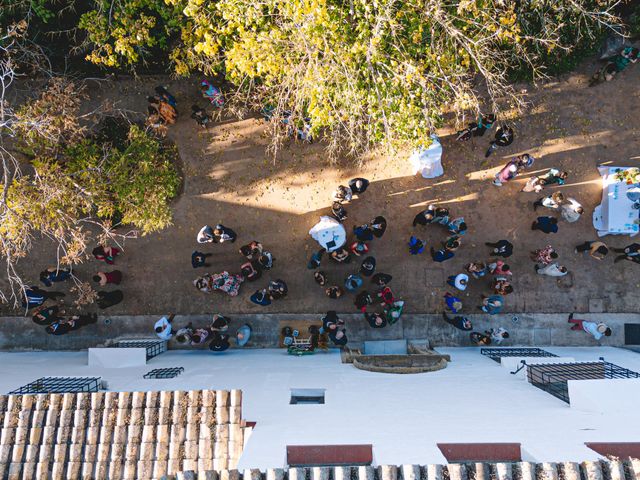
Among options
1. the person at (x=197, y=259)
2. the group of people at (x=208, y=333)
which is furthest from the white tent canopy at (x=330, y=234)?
the group of people at (x=208, y=333)

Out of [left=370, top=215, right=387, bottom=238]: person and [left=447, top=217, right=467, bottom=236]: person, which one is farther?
[left=447, top=217, right=467, bottom=236]: person

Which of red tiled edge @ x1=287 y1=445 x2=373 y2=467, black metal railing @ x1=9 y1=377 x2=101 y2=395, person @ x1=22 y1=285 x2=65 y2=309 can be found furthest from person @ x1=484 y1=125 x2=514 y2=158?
person @ x1=22 y1=285 x2=65 y2=309

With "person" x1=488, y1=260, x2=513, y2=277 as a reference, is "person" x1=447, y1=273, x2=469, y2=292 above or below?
below

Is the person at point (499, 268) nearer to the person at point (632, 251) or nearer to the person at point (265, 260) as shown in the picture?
the person at point (632, 251)

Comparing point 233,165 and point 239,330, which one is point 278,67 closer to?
point 233,165

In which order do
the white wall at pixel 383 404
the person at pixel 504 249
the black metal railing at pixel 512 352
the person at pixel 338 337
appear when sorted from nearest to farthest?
1. the white wall at pixel 383 404
2. the black metal railing at pixel 512 352
3. the person at pixel 338 337
4. the person at pixel 504 249

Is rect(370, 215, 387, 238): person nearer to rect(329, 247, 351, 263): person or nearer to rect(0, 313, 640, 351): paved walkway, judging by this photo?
rect(329, 247, 351, 263): person

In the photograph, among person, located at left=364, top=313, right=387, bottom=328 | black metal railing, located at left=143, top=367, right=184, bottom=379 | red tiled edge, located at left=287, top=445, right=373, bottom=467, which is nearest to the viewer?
red tiled edge, located at left=287, top=445, right=373, bottom=467
